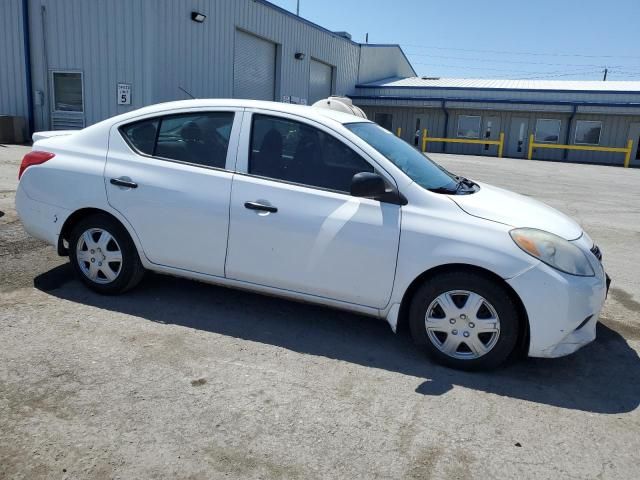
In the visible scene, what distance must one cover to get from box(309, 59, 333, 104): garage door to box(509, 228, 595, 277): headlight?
25159mm

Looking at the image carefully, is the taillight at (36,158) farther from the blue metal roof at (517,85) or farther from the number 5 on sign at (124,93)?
the blue metal roof at (517,85)

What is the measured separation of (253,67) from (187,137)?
61.6 ft

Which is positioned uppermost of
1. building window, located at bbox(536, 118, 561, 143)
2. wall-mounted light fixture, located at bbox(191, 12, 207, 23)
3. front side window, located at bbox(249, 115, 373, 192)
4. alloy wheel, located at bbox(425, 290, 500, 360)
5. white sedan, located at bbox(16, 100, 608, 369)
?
wall-mounted light fixture, located at bbox(191, 12, 207, 23)

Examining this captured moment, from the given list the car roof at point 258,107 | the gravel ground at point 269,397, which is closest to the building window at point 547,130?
the gravel ground at point 269,397

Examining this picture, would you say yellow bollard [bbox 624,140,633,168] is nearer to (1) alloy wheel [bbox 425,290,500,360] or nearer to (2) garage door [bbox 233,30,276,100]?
(2) garage door [bbox 233,30,276,100]

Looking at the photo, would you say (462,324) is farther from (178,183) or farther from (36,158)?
(36,158)

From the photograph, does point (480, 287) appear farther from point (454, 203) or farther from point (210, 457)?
point (210, 457)

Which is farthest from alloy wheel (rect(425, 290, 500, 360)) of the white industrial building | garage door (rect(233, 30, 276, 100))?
garage door (rect(233, 30, 276, 100))

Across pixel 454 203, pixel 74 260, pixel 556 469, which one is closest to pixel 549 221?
pixel 454 203

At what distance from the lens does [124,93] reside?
1661cm

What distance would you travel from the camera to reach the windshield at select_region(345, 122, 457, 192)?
3.95m

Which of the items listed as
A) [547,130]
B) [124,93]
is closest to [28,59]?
[124,93]

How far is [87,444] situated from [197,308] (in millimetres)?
1858

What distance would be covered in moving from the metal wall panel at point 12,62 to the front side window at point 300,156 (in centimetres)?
1680
